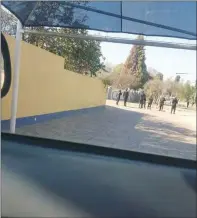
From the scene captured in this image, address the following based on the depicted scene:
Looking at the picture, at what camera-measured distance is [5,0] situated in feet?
6.27

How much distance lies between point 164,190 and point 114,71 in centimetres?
155

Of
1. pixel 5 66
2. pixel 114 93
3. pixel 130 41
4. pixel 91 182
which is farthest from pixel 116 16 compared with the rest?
pixel 91 182

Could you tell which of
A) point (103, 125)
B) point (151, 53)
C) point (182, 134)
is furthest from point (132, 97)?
point (103, 125)

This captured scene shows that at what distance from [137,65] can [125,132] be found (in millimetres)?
547

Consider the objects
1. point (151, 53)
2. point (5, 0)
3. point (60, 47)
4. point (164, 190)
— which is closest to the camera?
point (164, 190)

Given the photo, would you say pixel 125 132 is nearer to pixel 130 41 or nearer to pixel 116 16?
pixel 130 41

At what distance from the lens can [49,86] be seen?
120 inches

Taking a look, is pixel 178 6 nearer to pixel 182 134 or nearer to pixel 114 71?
pixel 182 134

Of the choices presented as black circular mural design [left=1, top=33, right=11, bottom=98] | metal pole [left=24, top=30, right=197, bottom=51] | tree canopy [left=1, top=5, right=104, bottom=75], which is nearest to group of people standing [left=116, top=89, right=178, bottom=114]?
metal pole [left=24, top=30, right=197, bottom=51]

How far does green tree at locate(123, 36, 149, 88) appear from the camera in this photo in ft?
6.98

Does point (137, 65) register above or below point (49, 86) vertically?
above

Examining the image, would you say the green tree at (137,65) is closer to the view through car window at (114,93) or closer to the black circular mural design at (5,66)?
the view through car window at (114,93)

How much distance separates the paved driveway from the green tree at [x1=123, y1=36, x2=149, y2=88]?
29cm

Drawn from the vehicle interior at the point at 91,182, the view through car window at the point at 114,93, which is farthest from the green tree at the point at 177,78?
the vehicle interior at the point at 91,182
